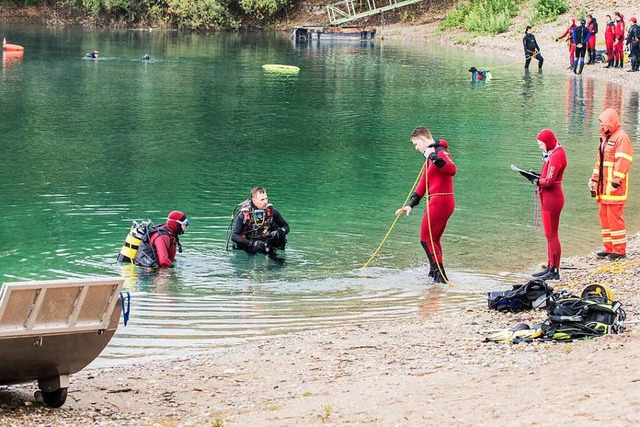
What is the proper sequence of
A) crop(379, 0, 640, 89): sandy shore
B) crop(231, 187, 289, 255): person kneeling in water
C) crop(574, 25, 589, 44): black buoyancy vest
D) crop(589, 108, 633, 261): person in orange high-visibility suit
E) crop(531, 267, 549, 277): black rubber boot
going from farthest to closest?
crop(379, 0, 640, 89): sandy shore
crop(574, 25, 589, 44): black buoyancy vest
crop(231, 187, 289, 255): person kneeling in water
crop(589, 108, 633, 261): person in orange high-visibility suit
crop(531, 267, 549, 277): black rubber boot

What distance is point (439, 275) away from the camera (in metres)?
14.0

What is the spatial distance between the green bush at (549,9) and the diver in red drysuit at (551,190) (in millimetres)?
47763

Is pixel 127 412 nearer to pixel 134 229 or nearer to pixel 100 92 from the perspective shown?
pixel 134 229

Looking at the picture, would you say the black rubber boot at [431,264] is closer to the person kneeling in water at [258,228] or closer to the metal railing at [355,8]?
the person kneeling in water at [258,228]

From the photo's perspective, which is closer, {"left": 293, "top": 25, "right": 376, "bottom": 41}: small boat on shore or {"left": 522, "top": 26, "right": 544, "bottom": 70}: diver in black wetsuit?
{"left": 522, "top": 26, "right": 544, "bottom": 70}: diver in black wetsuit

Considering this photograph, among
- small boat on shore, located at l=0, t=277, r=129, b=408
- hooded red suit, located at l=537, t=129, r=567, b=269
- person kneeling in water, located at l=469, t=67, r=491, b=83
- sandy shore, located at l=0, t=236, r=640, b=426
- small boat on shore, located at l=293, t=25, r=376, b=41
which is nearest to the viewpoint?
sandy shore, located at l=0, t=236, r=640, b=426

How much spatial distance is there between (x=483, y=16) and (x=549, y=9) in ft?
18.1

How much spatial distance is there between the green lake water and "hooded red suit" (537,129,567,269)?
955 mm

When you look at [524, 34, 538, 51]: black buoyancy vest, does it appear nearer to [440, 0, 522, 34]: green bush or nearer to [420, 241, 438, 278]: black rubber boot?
[440, 0, 522, 34]: green bush

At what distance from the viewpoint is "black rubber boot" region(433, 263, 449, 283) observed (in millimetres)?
13930

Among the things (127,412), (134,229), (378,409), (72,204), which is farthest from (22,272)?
(378,409)

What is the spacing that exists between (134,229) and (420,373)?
246 inches

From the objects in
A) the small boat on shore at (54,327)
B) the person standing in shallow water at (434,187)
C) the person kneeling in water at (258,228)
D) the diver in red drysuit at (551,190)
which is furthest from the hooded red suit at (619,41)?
the small boat on shore at (54,327)

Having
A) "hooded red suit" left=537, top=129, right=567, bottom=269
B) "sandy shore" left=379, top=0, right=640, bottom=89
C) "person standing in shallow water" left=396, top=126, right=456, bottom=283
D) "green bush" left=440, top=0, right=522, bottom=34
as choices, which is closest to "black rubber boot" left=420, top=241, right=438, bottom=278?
"person standing in shallow water" left=396, top=126, right=456, bottom=283
